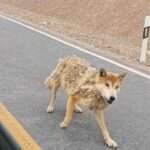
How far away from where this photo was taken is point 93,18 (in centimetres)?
1872

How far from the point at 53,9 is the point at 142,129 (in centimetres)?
1525

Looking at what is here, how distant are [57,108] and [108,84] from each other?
171 centimetres

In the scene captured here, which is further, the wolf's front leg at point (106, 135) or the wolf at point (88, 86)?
the wolf's front leg at point (106, 135)

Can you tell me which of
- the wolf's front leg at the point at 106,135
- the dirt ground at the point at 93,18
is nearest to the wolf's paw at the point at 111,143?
the wolf's front leg at the point at 106,135

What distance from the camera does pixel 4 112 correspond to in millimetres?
6086

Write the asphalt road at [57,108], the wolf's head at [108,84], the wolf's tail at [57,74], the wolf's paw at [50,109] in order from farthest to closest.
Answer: the wolf's paw at [50,109] → the wolf's tail at [57,74] → the asphalt road at [57,108] → the wolf's head at [108,84]

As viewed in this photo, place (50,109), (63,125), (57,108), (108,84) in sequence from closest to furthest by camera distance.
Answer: (108,84)
(63,125)
(50,109)
(57,108)

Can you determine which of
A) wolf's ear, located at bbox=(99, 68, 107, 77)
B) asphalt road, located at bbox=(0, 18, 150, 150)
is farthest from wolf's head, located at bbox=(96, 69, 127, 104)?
asphalt road, located at bbox=(0, 18, 150, 150)

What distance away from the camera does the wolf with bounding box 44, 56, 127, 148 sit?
5062 millimetres

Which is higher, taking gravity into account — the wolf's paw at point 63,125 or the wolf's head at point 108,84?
the wolf's head at point 108,84

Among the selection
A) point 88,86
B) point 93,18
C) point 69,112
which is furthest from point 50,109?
point 93,18

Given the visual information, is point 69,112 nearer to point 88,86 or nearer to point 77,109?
point 88,86

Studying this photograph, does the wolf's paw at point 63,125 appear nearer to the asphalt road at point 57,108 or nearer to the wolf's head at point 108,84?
the asphalt road at point 57,108

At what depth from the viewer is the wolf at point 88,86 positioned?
199 inches
